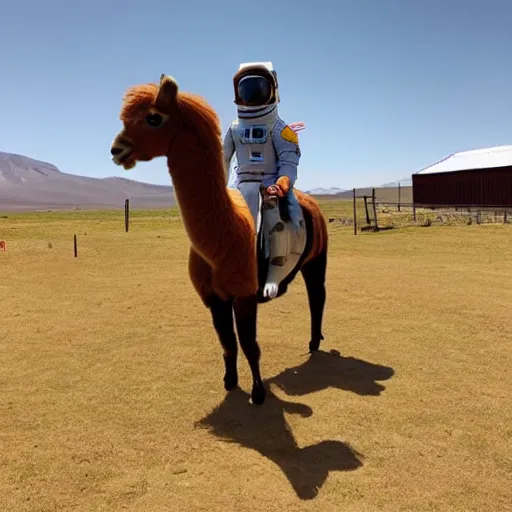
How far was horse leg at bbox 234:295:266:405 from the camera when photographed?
411 centimetres

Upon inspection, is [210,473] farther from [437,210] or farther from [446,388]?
[437,210]

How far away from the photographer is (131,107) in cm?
342

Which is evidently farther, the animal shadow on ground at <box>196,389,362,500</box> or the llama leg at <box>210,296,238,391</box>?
the llama leg at <box>210,296,238,391</box>

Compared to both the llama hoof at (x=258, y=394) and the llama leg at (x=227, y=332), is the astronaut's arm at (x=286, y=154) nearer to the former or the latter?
the llama leg at (x=227, y=332)

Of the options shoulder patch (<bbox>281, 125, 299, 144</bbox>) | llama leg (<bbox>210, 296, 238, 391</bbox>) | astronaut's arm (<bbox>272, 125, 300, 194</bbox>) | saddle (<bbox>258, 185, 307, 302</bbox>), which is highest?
shoulder patch (<bbox>281, 125, 299, 144</bbox>)

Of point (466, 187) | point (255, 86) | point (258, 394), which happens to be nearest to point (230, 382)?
point (258, 394)

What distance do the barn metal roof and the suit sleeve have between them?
29286 millimetres

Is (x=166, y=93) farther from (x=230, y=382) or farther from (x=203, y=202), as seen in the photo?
(x=230, y=382)

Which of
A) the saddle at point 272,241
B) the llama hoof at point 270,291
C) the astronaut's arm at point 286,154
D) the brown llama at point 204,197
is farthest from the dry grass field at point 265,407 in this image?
the astronaut's arm at point 286,154

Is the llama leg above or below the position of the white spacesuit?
below

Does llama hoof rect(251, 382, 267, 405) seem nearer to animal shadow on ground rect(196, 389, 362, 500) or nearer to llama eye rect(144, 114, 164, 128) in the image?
animal shadow on ground rect(196, 389, 362, 500)

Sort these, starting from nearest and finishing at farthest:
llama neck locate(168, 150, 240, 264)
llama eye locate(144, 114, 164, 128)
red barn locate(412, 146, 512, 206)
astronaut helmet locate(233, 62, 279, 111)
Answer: llama eye locate(144, 114, 164, 128) → llama neck locate(168, 150, 240, 264) → astronaut helmet locate(233, 62, 279, 111) → red barn locate(412, 146, 512, 206)

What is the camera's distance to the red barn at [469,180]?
2994 cm

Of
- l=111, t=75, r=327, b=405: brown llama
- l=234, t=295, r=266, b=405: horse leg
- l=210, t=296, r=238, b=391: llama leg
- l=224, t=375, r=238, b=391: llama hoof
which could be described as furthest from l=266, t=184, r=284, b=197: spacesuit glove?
l=224, t=375, r=238, b=391: llama hoof
